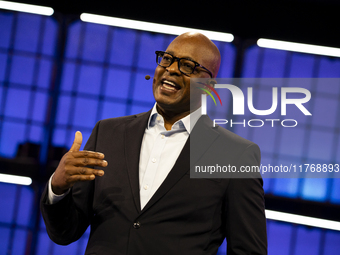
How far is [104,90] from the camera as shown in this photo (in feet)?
10.5

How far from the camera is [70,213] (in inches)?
51.7

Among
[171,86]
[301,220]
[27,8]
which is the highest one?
[27,8]

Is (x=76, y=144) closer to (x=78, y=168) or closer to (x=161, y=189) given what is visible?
(x=78, y=168)

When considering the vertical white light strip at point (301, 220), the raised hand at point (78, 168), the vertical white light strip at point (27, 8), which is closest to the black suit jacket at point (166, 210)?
the raised hand at point (78, 168)

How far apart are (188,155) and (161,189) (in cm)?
18

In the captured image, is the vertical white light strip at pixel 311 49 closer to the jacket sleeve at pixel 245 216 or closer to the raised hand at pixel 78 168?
the jacket sleeve at pixel 245 216

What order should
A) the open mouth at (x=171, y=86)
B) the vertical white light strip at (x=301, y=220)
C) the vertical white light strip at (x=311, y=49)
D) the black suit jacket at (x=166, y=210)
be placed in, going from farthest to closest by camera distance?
the vertical white light strip at (x=311, y=49)
the vertical white light strip at (x=301, y=220)
the open mouth at (x=171, y=86)
the black suit jacket at (x=166, y=210)

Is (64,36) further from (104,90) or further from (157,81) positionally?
(157,81)

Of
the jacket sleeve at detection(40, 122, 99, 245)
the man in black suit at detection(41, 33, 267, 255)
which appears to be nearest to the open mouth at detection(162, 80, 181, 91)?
the man in black suit at detection(41, 33, 267, 255)

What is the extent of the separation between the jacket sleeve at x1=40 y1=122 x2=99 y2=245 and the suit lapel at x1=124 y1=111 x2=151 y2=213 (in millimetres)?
163

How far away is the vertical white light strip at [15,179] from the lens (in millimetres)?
3100

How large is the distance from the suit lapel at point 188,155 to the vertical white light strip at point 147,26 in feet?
5.65

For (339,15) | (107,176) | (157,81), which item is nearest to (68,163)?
(107,176)

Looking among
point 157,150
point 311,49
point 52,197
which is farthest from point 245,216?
point 311,49
